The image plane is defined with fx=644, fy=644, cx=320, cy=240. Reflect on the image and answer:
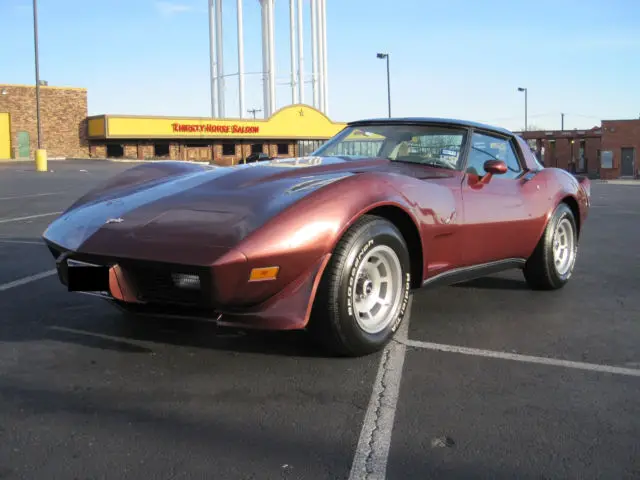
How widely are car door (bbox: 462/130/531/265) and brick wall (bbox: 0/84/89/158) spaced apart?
41.5 meters

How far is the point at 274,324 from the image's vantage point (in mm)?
3041

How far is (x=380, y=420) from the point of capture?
8.59ft

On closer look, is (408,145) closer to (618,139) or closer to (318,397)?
(318,397)

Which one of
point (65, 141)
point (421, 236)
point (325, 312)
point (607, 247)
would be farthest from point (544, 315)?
point (65, 141)

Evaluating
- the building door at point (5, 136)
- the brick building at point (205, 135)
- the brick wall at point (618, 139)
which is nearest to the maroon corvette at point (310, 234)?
Answer: the brick building at point (205, 135)

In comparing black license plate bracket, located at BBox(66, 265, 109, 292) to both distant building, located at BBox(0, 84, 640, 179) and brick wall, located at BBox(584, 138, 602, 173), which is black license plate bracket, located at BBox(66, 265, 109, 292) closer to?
distant building, located at BBox(0, 84, 640, 179)

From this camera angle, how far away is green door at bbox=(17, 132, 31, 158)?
135 feet

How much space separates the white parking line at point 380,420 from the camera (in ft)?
7.29

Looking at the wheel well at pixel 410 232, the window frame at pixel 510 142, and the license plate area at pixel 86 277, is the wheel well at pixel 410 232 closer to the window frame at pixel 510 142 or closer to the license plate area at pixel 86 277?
the window frame at pixel 510 142

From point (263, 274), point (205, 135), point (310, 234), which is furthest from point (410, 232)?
point (205, 135)

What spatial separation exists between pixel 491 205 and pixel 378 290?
4.14 feet

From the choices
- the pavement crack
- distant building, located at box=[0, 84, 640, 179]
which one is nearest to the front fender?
the pavement crack

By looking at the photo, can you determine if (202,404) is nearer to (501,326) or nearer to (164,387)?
(164,387)

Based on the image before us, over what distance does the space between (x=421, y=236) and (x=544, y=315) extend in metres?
1.26
